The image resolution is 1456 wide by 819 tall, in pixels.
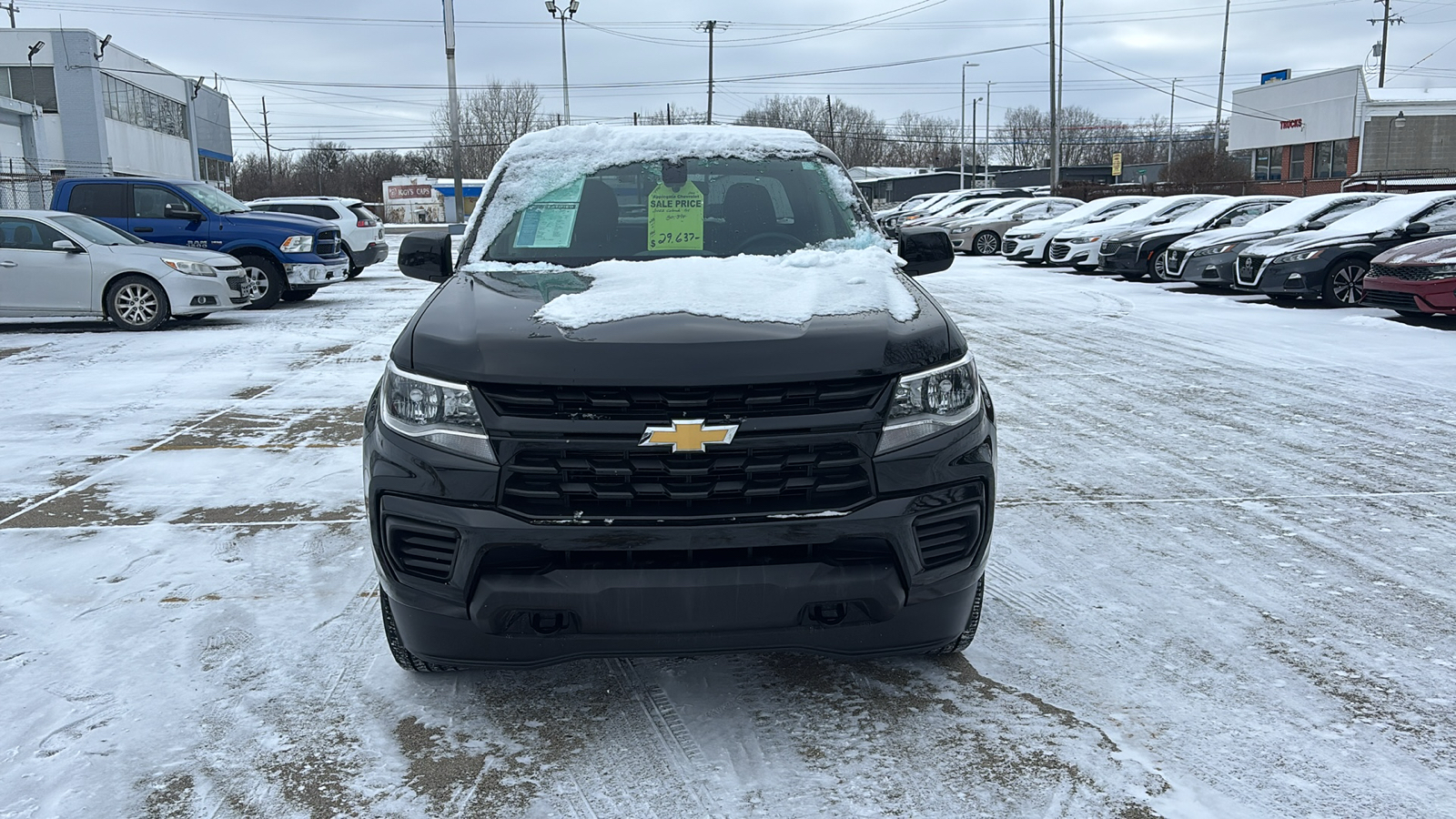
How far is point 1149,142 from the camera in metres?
104

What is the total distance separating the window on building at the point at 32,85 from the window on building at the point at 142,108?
2002 mm

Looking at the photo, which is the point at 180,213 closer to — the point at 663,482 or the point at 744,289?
the point at 744,289

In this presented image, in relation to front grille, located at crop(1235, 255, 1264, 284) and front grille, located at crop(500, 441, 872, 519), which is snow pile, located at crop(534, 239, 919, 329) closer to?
front grille, located at crop(500, 441, 872, 519)

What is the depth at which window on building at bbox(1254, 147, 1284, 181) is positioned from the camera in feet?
188

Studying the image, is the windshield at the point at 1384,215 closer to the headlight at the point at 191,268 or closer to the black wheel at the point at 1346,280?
the black wheel at the point at 1346,280

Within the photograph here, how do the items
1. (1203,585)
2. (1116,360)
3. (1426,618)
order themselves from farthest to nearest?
(1116,360) < (1203,585) < (1426,618)

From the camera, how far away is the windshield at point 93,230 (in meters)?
12.5

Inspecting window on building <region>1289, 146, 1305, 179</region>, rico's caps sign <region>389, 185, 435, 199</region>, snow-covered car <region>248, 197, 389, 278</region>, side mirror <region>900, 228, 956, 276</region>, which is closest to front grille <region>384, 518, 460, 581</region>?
side mirror <region>900, 228, 956, 276</region>

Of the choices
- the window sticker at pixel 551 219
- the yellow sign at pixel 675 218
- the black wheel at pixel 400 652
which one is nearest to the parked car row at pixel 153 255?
the window sticker at pixel 551 219

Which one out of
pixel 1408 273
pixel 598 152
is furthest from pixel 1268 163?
pixel 598 152

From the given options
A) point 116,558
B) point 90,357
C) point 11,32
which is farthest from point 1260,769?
point 11,32

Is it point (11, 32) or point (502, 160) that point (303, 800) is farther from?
point (11, 32)

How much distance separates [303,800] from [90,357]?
9289mm

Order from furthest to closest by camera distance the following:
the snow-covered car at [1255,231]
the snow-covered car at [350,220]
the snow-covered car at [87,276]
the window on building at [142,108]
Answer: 1. the window on building at [142,108]
2. the snow-covered car at [350,220]
3. the snow-covered car at [1255,231]
4. the snow-covered car at [87,276]
